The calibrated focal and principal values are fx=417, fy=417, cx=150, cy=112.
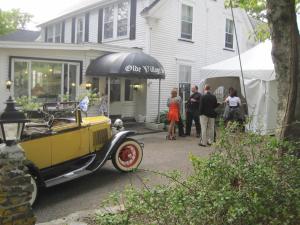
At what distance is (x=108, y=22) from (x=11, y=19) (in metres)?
13.2

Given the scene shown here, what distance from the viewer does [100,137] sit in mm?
8445

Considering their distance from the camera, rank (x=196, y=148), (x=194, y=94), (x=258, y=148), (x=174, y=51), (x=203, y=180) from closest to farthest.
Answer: (x=203, y=180)
(x=258, y=148)
(x=196, y=148)
(x=194, y=94)
(x=174, y=51)

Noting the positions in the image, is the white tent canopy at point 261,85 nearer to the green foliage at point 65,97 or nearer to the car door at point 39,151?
the green foliage at point 65,97

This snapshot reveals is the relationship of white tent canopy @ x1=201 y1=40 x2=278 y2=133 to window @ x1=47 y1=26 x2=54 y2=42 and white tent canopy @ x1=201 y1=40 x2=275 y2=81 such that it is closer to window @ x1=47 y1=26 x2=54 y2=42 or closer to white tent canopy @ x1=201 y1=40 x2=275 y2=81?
white tent canopy @ x1=201 y1=40 x2=275 y2=81

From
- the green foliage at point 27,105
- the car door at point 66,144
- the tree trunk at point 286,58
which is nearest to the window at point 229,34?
the green foliage at point 27,105

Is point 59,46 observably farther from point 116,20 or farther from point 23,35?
point 23,35

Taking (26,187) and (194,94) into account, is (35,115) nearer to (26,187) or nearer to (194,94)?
(26,187)

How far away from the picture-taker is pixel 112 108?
58.0ft

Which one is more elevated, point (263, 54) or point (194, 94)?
point (263, 54)

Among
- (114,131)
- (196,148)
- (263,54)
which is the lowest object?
(196,148)

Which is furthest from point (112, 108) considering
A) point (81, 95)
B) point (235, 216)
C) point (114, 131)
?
point (235, 216)

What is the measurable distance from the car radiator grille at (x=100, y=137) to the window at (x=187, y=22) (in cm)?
1214

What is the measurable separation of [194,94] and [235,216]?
1150cm

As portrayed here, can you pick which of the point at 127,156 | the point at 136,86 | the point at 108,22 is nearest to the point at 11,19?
the point at 108,22
